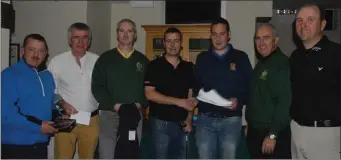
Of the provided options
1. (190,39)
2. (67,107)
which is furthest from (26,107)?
(190,39)

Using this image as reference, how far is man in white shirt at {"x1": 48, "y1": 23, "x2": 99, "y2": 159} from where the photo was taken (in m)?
3.40

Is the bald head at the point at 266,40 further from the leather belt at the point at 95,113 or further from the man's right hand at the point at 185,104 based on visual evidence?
the leather belt at the point at 95,113

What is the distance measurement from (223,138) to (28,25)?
13.4 ft

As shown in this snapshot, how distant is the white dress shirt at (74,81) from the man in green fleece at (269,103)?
4.67 feet

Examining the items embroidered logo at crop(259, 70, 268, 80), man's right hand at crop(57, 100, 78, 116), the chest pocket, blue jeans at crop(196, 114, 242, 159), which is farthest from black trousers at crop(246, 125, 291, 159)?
man's right hand at crop(57, 100, 78, 116)

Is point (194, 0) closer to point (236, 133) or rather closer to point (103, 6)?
point (103, 6)

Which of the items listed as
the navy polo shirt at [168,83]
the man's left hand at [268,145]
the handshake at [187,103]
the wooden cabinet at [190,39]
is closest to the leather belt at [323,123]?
the man's left hand at [268,145]

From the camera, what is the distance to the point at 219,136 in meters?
3.11

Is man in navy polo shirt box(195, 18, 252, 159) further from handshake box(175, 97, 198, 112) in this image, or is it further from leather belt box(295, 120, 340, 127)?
leather belt box(295, 120, 340, 127)

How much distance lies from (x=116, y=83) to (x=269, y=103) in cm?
126

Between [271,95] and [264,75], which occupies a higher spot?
[264,75]

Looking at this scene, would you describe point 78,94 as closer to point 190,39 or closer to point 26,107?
point 26,107

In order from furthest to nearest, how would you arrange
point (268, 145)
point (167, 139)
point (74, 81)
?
point (74, 81) < point (167, 139) < point (268, 145)

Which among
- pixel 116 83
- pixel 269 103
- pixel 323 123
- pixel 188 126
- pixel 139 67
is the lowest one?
pixel 188 126
